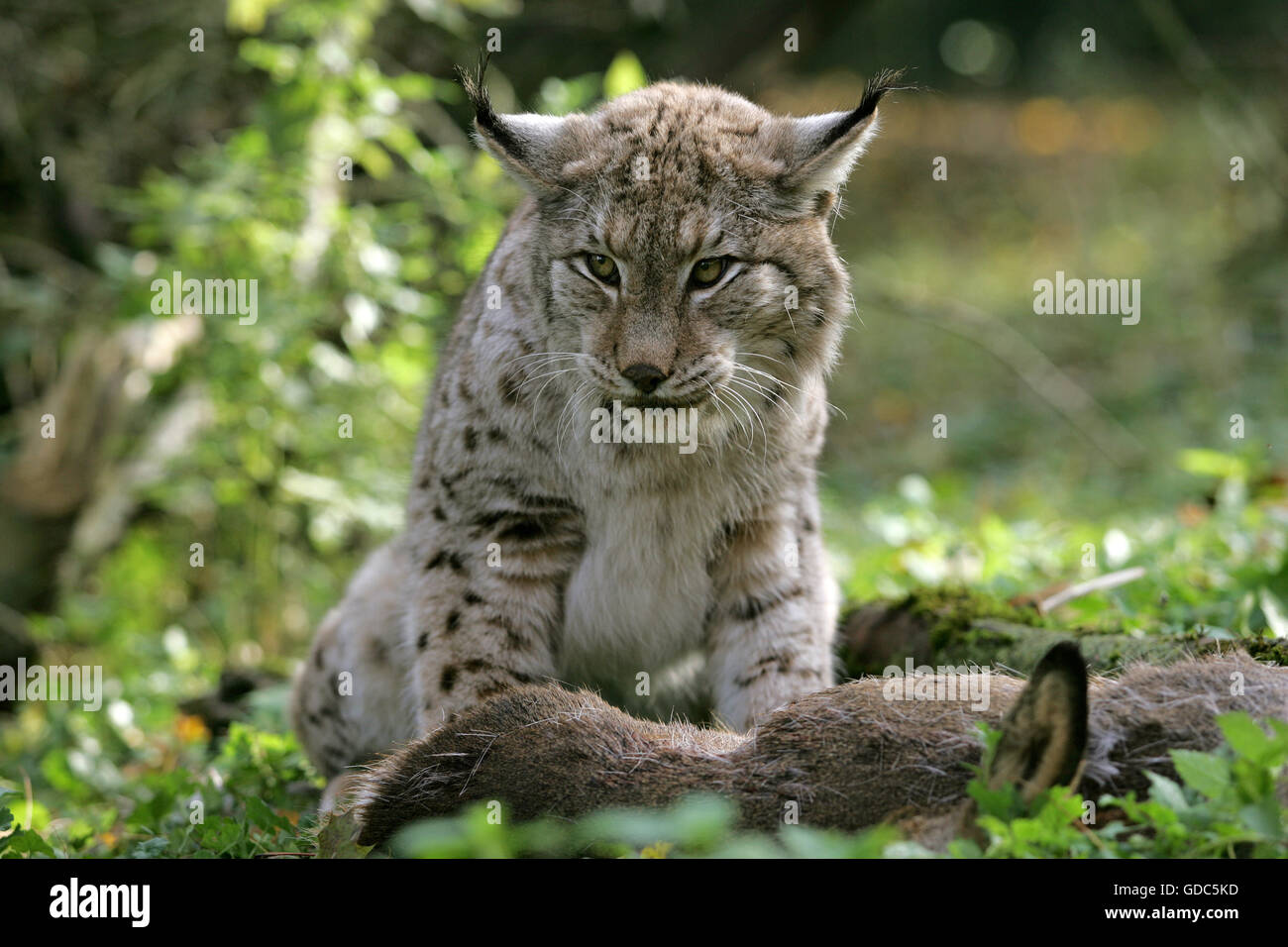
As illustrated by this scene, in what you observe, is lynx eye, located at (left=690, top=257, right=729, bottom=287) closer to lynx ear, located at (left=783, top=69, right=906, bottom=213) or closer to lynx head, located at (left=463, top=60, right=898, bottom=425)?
lynx head, located at (left=463, top=60, right=898, bottom=425)

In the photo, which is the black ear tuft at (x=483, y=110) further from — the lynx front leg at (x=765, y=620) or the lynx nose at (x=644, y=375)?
the lynx front leg at (x=765, y=620)

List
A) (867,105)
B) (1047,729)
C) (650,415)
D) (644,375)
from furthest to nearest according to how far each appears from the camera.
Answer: (650,415) → (867,105) → (644,375) → (1047,729)

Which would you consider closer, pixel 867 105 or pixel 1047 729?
pixel 1047 729

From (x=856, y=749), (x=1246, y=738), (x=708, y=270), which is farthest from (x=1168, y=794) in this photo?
(x=708, y=270)

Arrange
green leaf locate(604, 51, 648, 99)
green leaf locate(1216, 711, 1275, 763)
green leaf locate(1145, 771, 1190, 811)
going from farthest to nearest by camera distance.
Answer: green leaf locate(604, 51, 648, 99) → green leaf locate(1145, 771, 1190, 811) → green leaf locate(1216, 711, 1275, 763)

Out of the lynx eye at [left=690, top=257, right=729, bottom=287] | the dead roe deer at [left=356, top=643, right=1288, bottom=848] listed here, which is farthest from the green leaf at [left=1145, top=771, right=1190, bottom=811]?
the lynx eye at [left=690, top=257, right=729, bottom=287]

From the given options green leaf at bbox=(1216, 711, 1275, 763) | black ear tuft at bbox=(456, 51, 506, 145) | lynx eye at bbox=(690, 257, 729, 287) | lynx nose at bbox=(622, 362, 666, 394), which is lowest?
green leaf at bbox=(1216, 711, 1275, 763)

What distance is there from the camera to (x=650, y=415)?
480 cm

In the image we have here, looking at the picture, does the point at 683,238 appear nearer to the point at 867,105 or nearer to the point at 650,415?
the point at 650,415

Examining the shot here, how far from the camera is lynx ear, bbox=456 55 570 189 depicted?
186 inches

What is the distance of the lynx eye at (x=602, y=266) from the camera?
15.3 ft

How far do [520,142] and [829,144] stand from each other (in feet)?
3.84

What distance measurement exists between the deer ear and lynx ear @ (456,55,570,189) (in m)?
2.78

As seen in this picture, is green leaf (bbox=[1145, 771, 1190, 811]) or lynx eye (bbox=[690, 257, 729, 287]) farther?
lynx eye (bbox=[690, 257, 729, 287])
